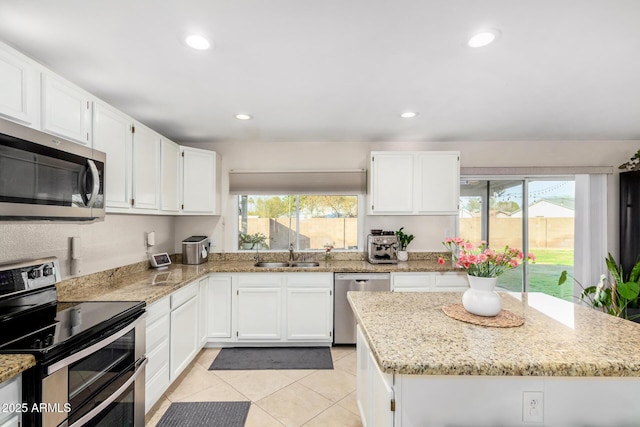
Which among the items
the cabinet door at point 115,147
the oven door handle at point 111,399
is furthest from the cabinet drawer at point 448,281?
the cabinet door at point 115,147

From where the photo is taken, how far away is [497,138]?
364 centimetres

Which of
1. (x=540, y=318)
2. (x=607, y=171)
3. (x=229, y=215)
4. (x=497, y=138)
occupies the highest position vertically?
(x=497, y=138)

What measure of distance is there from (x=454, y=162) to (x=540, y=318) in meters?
2.24

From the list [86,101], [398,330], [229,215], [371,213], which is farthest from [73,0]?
[371,213]

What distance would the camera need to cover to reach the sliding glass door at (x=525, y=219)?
3.81m

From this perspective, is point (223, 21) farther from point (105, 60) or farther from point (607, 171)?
point (607, 171)

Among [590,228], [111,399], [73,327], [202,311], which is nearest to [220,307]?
[202,311]

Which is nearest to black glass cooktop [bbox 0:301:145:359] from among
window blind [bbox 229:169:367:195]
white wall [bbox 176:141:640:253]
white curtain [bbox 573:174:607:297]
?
white wall [bbox 176:141:640:253]

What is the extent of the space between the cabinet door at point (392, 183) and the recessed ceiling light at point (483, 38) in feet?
6.08

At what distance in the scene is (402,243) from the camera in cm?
373

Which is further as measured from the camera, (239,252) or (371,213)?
(239,252)

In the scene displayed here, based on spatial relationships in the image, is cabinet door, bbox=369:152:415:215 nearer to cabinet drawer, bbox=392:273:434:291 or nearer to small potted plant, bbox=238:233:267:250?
cabinet drawer, bbox=392:273:434:291

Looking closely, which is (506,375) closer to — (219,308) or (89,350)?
(89,350)

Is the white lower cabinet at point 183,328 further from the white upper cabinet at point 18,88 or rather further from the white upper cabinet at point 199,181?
the white upper cabinet at point 18,88
